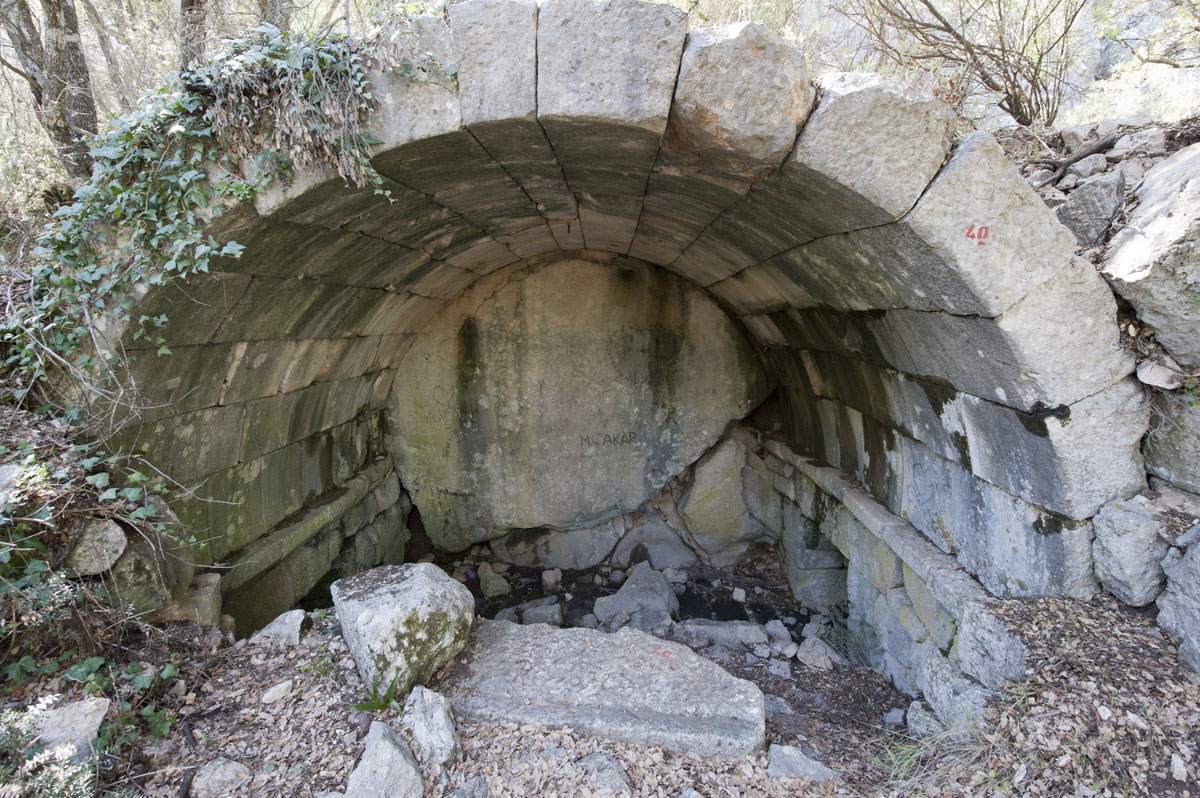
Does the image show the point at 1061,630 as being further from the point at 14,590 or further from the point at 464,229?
the point at 14,590

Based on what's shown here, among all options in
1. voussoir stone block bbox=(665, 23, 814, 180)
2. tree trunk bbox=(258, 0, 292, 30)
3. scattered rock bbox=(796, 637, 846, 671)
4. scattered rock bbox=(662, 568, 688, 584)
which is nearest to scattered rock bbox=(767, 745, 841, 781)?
scattered rock bbox=(796, 637, 846, 671)

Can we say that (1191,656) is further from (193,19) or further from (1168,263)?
(193,19)

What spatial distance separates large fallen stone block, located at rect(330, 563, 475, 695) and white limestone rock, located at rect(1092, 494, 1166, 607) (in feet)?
9.00

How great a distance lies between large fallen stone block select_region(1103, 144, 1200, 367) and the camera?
80.5 inches

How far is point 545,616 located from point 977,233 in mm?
3994

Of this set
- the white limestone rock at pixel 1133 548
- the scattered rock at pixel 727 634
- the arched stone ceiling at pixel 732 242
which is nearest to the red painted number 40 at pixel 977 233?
the arched stone ceiling at pixel 732 242

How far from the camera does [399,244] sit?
11.5 ft

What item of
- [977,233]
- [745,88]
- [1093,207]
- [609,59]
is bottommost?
[977,233]

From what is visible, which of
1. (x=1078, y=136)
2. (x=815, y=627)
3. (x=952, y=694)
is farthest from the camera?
(x=815, y=627)

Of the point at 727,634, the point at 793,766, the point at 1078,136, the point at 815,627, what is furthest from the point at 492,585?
the point at 1078,136

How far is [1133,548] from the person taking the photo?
2.22 m

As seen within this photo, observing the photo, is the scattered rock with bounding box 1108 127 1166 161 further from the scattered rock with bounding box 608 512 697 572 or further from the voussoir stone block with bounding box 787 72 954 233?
the scattered rock with bounding box 608 512 697 572

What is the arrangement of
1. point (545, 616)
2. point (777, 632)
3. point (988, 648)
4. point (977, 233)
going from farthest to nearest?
point (545, 616)
point (777, 632)
point (988, 648)
point (977, 233)

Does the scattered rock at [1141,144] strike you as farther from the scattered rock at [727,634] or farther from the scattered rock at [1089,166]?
the scattered rock at [727,634]
